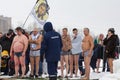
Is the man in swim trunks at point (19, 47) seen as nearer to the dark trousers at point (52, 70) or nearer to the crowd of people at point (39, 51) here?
the crowd of people at point (39, 51)

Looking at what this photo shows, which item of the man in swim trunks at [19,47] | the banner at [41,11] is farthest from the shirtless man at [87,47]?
the banner at [41,11]

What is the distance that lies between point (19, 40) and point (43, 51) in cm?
343

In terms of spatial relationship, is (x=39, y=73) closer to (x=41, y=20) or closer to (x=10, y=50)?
(x=10, y=50)

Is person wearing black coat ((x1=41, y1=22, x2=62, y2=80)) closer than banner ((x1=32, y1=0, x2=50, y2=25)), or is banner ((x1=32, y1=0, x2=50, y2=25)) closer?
person wearing black coat ((x1=41, y1=22, x2=62, y2=80))

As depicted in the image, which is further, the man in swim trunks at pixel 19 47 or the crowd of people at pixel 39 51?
the man in swim trunks at pixel 19 47

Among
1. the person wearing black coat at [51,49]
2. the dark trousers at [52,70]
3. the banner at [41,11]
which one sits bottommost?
the dark trousers at [52,70]

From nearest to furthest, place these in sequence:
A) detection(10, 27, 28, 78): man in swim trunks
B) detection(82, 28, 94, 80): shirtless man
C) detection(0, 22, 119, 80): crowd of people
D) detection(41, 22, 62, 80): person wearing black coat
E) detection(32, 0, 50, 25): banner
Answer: detection(41, 22, 62, 80): person wearing black coat, detection(82, 28, 94, 80): shirtless man, detection(0, 22, 119, 80): crowd of people, detection(10, 27, 28, 78): man in swim trunks, detection(32, 0, 50, 25): banner

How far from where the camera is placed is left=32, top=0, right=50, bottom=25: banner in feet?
57.8

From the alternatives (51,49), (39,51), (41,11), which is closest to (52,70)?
(51,49)

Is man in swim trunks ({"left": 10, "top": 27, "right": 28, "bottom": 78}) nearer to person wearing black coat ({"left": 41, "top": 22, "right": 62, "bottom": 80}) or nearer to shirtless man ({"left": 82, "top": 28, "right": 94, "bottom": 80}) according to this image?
shirtless man ({"left": 82, "top": 28, "right": 94, "bottom": 80})

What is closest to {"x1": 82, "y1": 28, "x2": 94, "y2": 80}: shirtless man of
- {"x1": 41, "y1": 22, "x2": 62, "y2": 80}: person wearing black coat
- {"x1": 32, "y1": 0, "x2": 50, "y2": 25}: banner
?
{"x1": 41, "y1": 22, "x2": 62, "y2": 80}: person wearing black coat

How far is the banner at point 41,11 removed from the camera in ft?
57.8

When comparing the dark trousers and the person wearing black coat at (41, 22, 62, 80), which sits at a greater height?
the person wearing black coat at (41, 22, 62, 80)

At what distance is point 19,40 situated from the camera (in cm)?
1482
